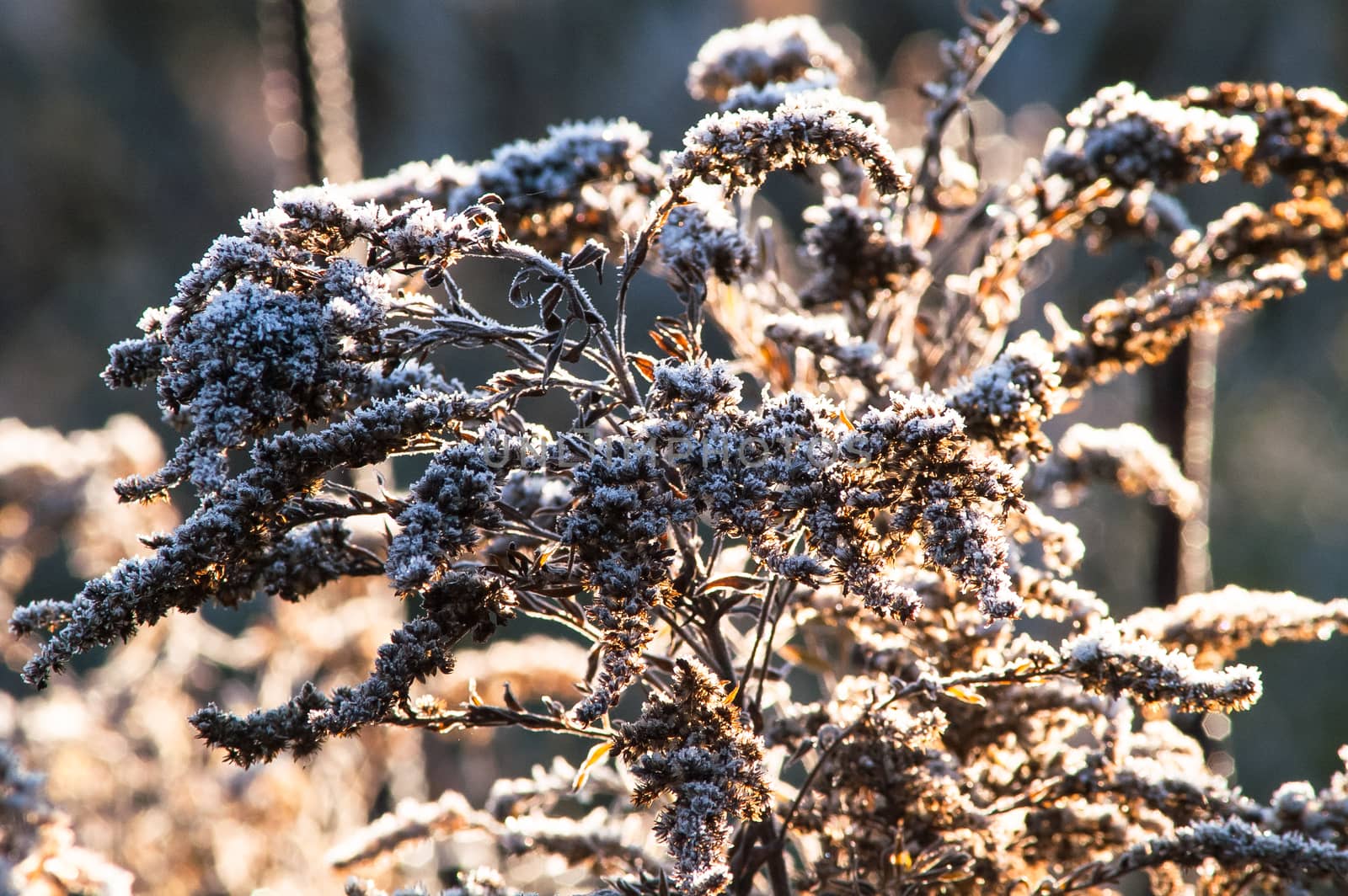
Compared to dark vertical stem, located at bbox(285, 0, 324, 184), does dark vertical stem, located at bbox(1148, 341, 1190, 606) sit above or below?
below

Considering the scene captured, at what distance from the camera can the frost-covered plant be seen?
4.21 ft

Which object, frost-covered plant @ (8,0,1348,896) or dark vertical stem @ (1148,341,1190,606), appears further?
dark vertical stem @ (1148,341,1190,606)

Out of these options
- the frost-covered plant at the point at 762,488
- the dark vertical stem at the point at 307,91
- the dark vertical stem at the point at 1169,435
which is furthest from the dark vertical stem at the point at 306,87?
the dark vertical stem at the point at 1169,435

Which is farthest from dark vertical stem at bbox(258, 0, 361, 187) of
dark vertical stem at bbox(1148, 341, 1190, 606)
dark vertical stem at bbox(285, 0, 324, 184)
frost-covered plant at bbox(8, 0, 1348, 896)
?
dark vertical stem at bbox(1148, 341, 1190, 606)

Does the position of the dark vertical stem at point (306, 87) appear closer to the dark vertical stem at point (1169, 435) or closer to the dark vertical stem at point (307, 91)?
the dark vertical stem at point (307, 91)

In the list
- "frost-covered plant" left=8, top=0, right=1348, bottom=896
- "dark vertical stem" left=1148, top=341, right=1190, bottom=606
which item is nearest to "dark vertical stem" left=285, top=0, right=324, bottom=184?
"frost-covered plant" left=8, top=0, right=1348, bottom=896

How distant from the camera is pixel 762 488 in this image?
1281mm

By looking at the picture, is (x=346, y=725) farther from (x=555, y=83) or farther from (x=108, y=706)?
(x=555, y=83)

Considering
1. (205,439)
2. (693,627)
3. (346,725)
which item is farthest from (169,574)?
(693,627)

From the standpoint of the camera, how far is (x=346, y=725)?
130cm

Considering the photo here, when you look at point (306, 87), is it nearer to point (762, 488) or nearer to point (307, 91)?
point (307, 91)

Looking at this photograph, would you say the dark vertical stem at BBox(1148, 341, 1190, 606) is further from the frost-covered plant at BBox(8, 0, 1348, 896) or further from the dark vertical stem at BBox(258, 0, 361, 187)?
the dark vertical stem at BBox(258, 0, 361, 187)

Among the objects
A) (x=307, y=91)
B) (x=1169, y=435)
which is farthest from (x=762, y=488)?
(x=307, y=91)

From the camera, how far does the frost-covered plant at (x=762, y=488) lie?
4.21 ft
